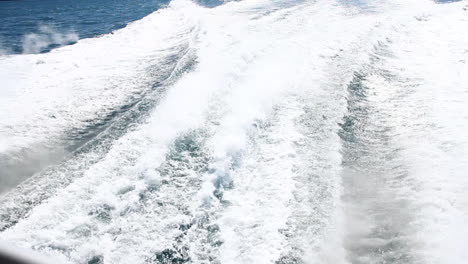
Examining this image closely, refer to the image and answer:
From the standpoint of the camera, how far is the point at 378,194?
5.67 metres

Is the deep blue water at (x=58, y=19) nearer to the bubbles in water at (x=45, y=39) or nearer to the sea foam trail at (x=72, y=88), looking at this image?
the bubbles in water at (x=45, y=39)

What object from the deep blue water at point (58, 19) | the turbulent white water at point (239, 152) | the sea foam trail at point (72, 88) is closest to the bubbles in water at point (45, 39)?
the deep blue water at point (58, 19)

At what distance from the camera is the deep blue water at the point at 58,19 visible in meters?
14.1

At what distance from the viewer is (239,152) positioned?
6273 millimetres

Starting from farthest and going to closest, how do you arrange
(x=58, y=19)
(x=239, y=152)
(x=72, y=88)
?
(x=58, y=19) < (x=72, y=88) < (x=239, y=152)

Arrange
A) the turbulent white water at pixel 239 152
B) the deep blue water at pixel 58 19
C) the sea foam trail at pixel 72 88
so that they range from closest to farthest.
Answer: the turbulent white water at pixel 239 152, the sea foam trail at pixel 72 88, the deep blue water at pixel 58 19

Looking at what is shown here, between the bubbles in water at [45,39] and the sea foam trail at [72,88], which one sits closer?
the sea foam trail at [72,88]

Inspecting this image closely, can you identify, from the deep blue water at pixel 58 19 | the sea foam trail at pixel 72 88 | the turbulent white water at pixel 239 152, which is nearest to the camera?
the turbulent white water at pixel 239 152

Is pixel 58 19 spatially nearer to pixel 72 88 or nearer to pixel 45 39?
pixel 45 39

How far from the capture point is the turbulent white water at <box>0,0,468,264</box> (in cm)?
460

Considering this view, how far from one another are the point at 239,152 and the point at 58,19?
16893 mm

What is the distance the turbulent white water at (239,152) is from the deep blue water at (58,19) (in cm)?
243

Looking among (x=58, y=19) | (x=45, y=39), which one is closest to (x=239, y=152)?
(x=45, y=39)

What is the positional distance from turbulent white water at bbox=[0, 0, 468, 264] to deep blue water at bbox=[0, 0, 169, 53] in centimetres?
243
